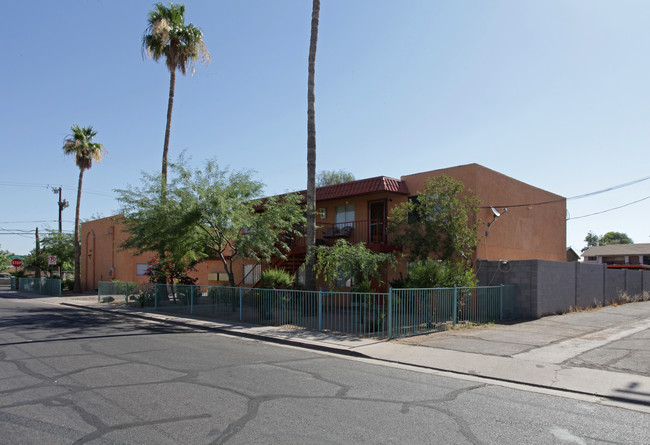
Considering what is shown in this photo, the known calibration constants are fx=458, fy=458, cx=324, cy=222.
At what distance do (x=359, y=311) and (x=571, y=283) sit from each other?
37.8ft

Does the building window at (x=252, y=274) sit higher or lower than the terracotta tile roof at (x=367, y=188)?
lower

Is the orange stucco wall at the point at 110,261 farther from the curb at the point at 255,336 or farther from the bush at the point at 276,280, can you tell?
the curb at the point at 255,336

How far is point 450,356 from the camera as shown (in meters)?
9.90

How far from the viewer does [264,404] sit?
6090 mm

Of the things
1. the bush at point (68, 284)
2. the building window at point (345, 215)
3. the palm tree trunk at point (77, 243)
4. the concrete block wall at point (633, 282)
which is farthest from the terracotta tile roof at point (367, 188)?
the bush at point (68, 284)

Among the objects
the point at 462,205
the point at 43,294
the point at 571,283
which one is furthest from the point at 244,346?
the point at 43,294

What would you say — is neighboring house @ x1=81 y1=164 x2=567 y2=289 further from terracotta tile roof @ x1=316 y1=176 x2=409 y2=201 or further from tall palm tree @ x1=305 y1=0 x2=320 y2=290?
tall palm tree @ x1=305 y1=0 x2=320 y2=290

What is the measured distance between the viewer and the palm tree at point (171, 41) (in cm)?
2370

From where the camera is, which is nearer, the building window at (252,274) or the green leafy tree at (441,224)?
the green leafy tree at (441,224)

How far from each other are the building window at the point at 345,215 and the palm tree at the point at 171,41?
30.3ft

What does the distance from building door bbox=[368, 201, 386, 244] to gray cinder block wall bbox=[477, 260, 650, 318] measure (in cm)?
471

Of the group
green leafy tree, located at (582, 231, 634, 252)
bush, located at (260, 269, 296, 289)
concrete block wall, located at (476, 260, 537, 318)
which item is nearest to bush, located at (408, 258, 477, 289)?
concrete block wall, located at (476, 260, 537, 318)

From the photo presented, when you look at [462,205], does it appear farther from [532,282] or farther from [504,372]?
[504,372]

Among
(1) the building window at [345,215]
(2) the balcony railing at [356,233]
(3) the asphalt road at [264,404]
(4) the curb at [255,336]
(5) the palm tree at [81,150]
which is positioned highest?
(5) the palm tree at [81,150]
